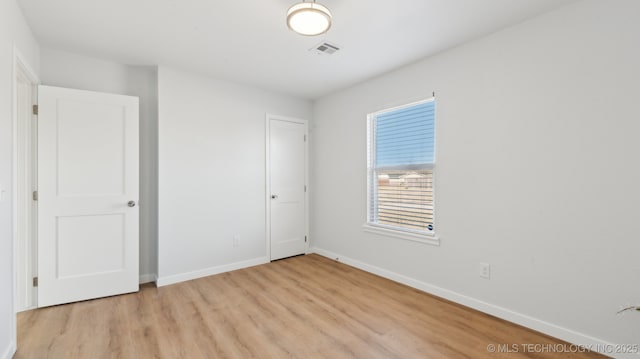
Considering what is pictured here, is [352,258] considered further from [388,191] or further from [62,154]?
[62,154]

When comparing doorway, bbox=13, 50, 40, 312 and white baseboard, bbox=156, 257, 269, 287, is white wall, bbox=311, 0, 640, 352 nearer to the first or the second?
white baseboard, bbox=156, 257, 269, 287

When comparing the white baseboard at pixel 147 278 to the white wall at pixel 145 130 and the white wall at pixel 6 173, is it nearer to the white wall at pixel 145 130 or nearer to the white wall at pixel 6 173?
the white wall at pixel 145 130

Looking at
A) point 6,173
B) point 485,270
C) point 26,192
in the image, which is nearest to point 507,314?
point 485,270

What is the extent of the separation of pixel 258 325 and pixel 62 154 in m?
2.52

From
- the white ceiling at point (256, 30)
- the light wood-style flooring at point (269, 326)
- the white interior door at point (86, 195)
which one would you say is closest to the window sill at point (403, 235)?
the light wood-style flooring at point (269, 326)

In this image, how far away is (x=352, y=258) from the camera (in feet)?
13.0

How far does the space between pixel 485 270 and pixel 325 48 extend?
2596 millimetres

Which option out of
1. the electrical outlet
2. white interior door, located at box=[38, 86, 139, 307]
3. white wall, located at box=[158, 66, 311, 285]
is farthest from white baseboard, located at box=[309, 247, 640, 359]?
white interior door, located at box=[38, 86, 139, 307]

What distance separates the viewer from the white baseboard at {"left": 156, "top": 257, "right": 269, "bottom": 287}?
3.27m

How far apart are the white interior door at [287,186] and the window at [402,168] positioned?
125 centimetres

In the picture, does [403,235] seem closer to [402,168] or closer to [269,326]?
[402,168]

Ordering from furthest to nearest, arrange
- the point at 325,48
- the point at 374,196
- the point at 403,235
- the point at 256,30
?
the point at 374,196 → the point at 403,235 → the point at 325,48 → the point at 256,30

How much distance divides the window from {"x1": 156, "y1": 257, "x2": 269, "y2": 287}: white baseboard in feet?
5.62

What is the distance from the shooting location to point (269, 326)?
235 centimetres
